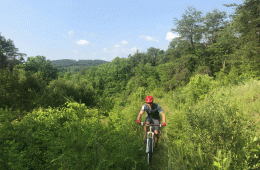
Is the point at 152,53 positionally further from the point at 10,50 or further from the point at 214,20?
the point at 10,50

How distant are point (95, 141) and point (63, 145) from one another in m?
0.73

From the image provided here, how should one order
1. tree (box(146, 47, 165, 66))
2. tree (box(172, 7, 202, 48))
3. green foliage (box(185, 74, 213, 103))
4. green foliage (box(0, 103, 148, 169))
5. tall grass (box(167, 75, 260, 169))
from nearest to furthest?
green foliage (box(0, 103, 148, 169)), tall grass (box(167, 75, 260, 169)), green foliage (box(185, 74, 213, 103)), tree (box(172, 7, 202, 48)), tree (box(146, 47, 165, 66))

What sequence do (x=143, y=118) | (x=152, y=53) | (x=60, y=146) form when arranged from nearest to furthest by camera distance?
(x=60, y=146) → (x=143, y=118) → (x=152, y=53)

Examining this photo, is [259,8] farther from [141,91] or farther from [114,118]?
[114,118]

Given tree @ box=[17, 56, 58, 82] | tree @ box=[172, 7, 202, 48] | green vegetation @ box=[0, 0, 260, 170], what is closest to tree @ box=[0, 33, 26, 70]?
tree @ box=[17, 56, 58, 82]

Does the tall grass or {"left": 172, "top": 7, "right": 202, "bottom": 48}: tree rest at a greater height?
{"left": 172, "top": 7, "right": 202, "bottom": 48}: tree

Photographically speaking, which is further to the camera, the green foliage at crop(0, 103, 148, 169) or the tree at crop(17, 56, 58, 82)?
the tree at crop(17, 56, 58, 82)

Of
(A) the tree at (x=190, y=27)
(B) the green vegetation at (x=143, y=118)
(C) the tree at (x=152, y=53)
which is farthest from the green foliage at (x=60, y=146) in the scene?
(C) the tree at (x=152, y=53)

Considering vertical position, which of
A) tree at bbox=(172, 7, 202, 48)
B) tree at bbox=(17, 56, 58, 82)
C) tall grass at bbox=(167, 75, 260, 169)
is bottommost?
tall grass at bbox=(167, 75, 260, 169)

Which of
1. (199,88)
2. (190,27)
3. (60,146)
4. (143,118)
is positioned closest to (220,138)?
(60,146)

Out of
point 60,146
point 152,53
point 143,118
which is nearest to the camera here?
point 60,146

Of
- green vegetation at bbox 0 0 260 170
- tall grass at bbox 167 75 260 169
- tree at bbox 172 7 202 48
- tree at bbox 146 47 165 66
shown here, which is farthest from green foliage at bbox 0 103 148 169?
tree at bbox 146 47 165 66

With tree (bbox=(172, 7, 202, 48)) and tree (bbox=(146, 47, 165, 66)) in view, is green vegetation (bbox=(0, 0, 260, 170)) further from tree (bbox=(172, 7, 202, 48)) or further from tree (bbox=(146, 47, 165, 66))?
tree (bbox=(146, 47, 165, 66))

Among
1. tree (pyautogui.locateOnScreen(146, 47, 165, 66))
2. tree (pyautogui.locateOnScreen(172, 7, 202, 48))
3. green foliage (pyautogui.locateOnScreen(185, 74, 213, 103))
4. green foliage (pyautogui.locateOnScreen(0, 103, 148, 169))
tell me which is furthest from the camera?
tree (pyautogui.locateOnScreen(146, 47, 165, 66))
